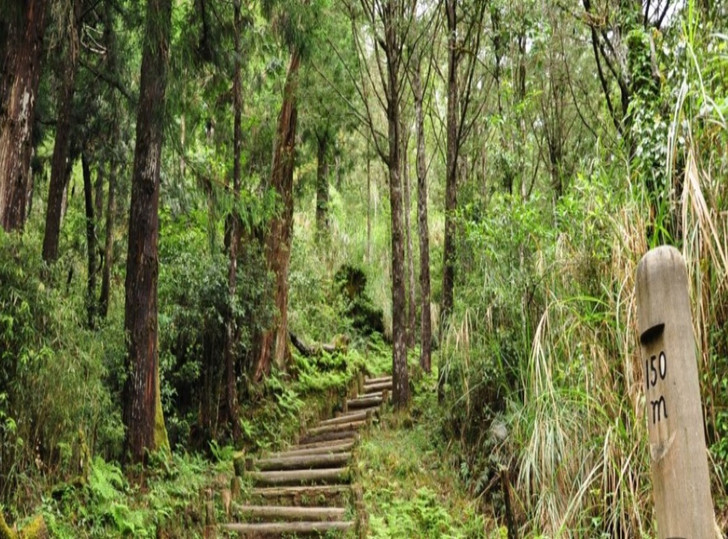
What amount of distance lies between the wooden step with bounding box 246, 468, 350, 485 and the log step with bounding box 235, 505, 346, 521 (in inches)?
23.1

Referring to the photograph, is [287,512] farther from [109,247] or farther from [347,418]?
[109,247]

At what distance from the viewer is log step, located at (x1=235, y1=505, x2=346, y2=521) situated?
24.8ft

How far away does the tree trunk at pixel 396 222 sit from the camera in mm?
10320

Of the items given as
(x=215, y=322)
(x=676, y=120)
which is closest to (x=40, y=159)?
(x=215, y=322)

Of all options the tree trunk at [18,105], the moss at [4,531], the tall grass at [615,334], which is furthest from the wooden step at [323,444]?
the moss at [4,531]

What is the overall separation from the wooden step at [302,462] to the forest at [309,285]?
451mm

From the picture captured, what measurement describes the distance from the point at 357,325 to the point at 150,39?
11.2 metres

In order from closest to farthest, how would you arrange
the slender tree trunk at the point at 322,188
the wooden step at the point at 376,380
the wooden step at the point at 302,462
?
the wooden step at the point at 302,462
the wooden step at the point at 376,380
the slender tree trunk at the point at 322,188

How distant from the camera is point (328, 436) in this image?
33.8ft

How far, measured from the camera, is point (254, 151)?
12.9 m

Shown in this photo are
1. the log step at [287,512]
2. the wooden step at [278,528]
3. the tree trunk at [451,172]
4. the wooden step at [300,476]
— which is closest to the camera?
the wooden step at [278,528]

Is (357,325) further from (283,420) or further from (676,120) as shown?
(676,120)

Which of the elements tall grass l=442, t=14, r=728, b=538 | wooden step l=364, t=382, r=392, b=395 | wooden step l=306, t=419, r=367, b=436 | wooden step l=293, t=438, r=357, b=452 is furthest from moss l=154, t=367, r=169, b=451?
wooden step l=364, t=382, r=392, b=395

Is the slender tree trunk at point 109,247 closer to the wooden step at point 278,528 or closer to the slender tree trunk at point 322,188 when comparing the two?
the wooden step at point 278,528
